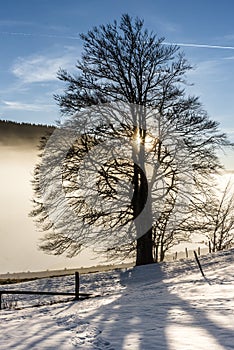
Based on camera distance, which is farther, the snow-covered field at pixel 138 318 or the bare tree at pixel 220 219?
the bare tree at pixel 220 219

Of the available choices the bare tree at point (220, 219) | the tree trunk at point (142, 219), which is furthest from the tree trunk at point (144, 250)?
the bare tree at point (220, 219)

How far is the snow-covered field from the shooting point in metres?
6.71

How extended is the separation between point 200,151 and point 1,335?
44.7 feet

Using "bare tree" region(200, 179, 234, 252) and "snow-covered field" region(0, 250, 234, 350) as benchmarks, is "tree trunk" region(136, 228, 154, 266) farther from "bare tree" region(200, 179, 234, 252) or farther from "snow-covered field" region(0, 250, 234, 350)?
"snow-covered field" region(0, 250, 234, 350)

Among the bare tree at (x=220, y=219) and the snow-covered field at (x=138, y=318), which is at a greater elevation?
the bare tree at (x=220, y=219)

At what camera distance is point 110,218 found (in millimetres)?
19438

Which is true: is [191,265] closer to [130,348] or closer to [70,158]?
[70,158]

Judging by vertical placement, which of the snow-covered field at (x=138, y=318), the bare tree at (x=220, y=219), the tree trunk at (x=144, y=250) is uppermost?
the bare tree at (x=220, y=219)

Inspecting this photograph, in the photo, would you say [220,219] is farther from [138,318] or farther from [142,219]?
[138,318]

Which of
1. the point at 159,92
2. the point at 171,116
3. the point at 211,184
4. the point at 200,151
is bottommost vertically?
the point at 211,184

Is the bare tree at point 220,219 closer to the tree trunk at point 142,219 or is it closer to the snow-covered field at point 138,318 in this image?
the tree trunk at point 142,219

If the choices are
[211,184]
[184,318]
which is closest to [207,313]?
[184,318]

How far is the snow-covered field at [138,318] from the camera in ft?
22.0

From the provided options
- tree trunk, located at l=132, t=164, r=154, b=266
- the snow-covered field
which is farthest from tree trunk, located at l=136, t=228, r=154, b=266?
the snow-covered field
